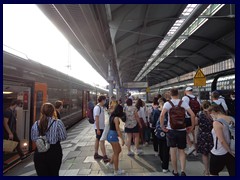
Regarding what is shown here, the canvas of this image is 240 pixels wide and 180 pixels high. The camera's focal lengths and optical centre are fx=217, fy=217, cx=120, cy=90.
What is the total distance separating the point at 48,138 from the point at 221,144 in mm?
2414

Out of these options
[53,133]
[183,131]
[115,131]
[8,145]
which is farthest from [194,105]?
[8,145]

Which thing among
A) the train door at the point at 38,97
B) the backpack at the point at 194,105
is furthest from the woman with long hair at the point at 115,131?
the train door at the point at 38,97

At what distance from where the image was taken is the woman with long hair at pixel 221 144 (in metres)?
2.98

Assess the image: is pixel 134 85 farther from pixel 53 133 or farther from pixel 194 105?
pixel 53 133

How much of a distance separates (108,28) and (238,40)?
4.30 ft

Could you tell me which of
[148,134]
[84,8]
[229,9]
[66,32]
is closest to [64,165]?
[148,134]

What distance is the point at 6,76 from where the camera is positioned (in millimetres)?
4254

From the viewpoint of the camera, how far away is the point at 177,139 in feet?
12.4

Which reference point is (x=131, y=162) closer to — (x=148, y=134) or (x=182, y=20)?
(x=148, y=134)

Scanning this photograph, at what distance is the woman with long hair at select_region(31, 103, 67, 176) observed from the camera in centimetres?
302

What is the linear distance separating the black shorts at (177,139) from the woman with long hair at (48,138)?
72.4 inches

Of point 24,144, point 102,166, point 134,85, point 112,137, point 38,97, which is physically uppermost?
point 134,85

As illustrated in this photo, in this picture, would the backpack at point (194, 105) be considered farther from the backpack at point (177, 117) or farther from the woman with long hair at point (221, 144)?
the woman with long hair at point (221, 144)

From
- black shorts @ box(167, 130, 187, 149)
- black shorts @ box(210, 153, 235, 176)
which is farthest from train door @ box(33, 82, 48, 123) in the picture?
black shorts @ box(210, 153, 235, 176)
